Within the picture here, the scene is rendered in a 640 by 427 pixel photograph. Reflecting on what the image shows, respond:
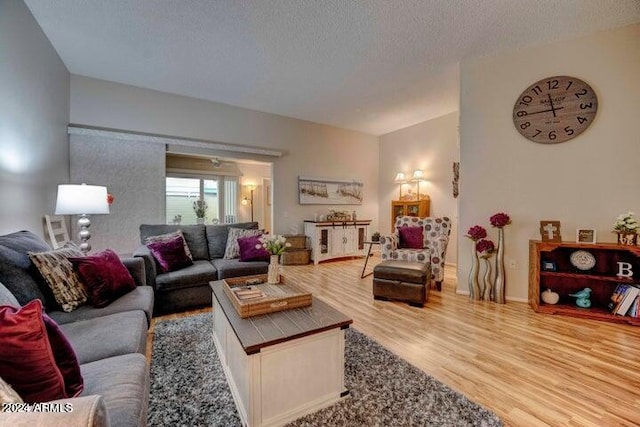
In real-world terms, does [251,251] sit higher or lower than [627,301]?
higher

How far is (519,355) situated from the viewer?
203 cm

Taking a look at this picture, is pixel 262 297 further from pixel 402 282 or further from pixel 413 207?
pixel 413 207

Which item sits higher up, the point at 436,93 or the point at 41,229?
the point at 436,93

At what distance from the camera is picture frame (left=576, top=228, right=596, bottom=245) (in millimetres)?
2721

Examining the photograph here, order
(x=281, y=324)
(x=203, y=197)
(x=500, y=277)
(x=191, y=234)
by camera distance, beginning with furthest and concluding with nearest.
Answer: (x=203, y=197) → (x=191, y=234) → (x=500, y=277) → (x=281, y=324)

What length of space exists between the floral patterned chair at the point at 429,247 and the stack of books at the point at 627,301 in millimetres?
1611

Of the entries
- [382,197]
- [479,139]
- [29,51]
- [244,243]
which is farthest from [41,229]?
[382,197]

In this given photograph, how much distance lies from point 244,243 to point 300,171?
2.70m

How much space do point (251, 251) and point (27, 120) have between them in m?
2.42

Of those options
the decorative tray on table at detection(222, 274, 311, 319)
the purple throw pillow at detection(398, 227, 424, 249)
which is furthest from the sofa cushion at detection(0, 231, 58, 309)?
the purple throw pillow at detection(398, 227, 424, 249)

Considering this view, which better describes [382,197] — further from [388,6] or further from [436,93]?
[388,6]

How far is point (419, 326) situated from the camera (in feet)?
8.32

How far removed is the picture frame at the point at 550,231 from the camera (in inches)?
115

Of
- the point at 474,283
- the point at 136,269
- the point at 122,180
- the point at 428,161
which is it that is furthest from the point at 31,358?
the point at 428,161
